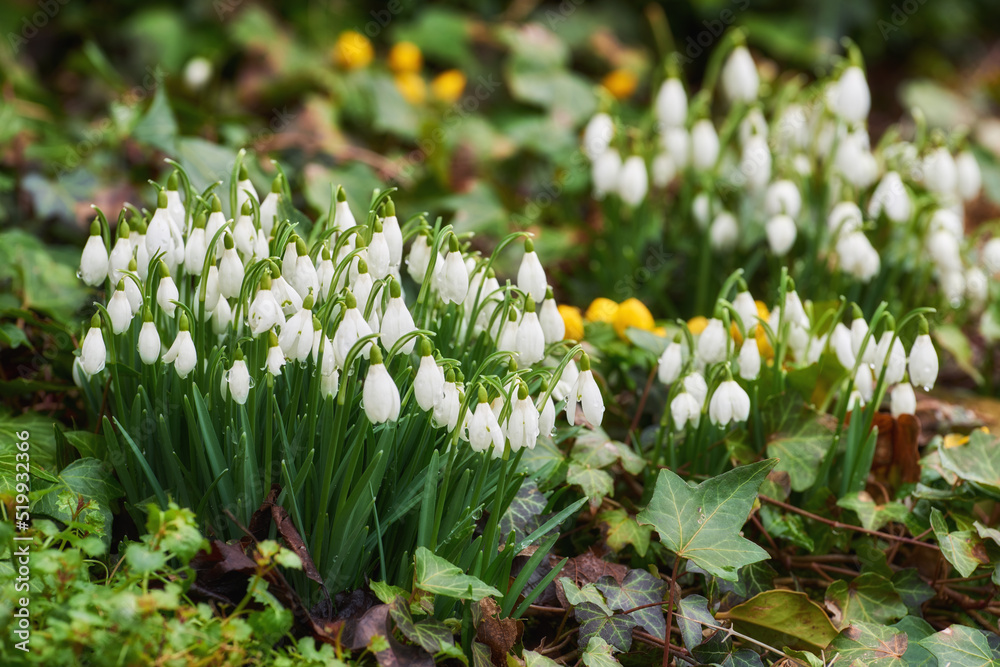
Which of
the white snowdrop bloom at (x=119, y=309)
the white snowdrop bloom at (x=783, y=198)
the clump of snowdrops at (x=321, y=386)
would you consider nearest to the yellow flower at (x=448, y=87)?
the white snowdrop bloom at (x=783, y=198)

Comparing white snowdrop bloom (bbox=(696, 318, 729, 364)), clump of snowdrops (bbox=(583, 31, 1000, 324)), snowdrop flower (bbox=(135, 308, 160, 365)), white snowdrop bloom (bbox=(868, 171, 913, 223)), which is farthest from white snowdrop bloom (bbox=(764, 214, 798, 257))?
snowdrop flower (bbox=(135, 308, 160, 365))

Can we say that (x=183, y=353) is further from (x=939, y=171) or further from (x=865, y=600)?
(x=939, y=171)

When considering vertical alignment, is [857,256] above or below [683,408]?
above

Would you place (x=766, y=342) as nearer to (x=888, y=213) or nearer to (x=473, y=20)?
(x=888, y=213)

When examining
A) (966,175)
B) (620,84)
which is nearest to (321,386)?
(966,175)

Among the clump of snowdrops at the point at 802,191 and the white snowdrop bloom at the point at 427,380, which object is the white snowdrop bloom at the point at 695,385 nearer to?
the white snowdrop bloom at the point at 427,380
